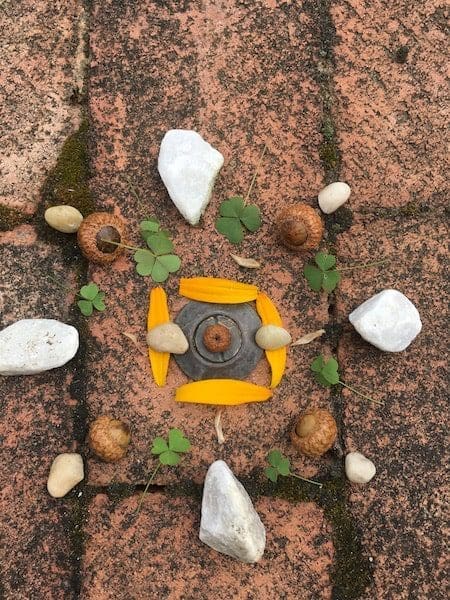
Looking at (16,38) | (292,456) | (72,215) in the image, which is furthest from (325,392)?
(16,38)

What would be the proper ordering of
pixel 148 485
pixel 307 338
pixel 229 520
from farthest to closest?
pixel 307 338 → pixel 148 485 → pixel 229 520

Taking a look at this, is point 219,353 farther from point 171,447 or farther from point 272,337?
point 171,447

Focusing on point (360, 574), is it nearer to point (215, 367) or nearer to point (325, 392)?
point (325, 392)

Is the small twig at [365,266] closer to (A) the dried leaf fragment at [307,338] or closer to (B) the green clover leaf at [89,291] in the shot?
(A) the dried leaf fragment at [307,338]

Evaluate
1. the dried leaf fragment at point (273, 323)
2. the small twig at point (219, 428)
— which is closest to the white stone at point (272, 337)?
the dried leaf fragment at point (273, 323)

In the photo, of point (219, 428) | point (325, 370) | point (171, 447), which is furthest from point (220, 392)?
point (325, 370)

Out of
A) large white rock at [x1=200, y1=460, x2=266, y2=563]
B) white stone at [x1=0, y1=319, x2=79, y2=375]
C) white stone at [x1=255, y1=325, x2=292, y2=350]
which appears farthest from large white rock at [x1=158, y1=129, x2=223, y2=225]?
large white rock at [x1=200, y1=460, x2=266, y2=563]

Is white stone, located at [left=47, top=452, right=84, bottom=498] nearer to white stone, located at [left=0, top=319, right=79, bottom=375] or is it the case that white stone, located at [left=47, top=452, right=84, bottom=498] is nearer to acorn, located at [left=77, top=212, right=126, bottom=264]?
white stone, located at [left=0, top=319, right=79, bottom=375]
